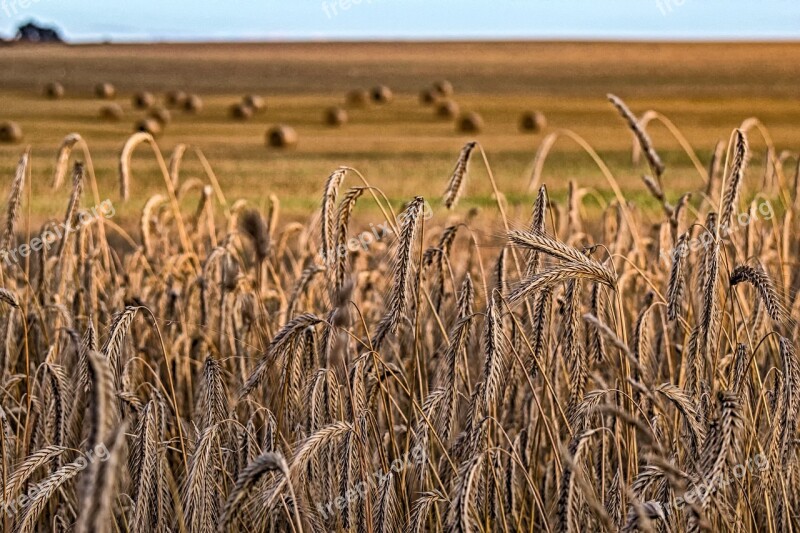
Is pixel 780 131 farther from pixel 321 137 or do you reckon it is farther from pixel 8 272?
pixel 8 272

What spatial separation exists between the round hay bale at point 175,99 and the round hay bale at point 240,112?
1.87 m

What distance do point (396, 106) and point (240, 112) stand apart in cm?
582

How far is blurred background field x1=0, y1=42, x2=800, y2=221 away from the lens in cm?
1766

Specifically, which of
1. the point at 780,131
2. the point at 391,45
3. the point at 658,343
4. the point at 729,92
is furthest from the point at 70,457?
the point at 391,45

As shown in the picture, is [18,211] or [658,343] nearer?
[18,211]

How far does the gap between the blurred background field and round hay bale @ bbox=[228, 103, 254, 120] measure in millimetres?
300

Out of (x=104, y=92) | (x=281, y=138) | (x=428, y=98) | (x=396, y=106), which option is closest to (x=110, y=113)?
(x=104, y=92)

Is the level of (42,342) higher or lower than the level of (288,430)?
higher

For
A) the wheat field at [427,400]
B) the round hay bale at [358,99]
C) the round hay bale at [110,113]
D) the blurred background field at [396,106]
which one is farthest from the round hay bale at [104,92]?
the wheat field at [427,400]

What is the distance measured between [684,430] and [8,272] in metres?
4.19

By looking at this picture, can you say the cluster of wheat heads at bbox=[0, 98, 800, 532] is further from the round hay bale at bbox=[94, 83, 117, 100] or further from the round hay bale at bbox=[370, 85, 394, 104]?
the round hay bale at bbox=[94, 83, 117, 100]

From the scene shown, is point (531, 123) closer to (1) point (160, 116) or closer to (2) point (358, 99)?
(2) point (358, 99)

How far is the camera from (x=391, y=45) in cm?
5875

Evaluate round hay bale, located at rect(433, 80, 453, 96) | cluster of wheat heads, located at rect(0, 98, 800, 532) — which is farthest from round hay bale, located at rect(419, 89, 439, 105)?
cluster of wheat heads, located at rect(0, 98, 800, 532)
